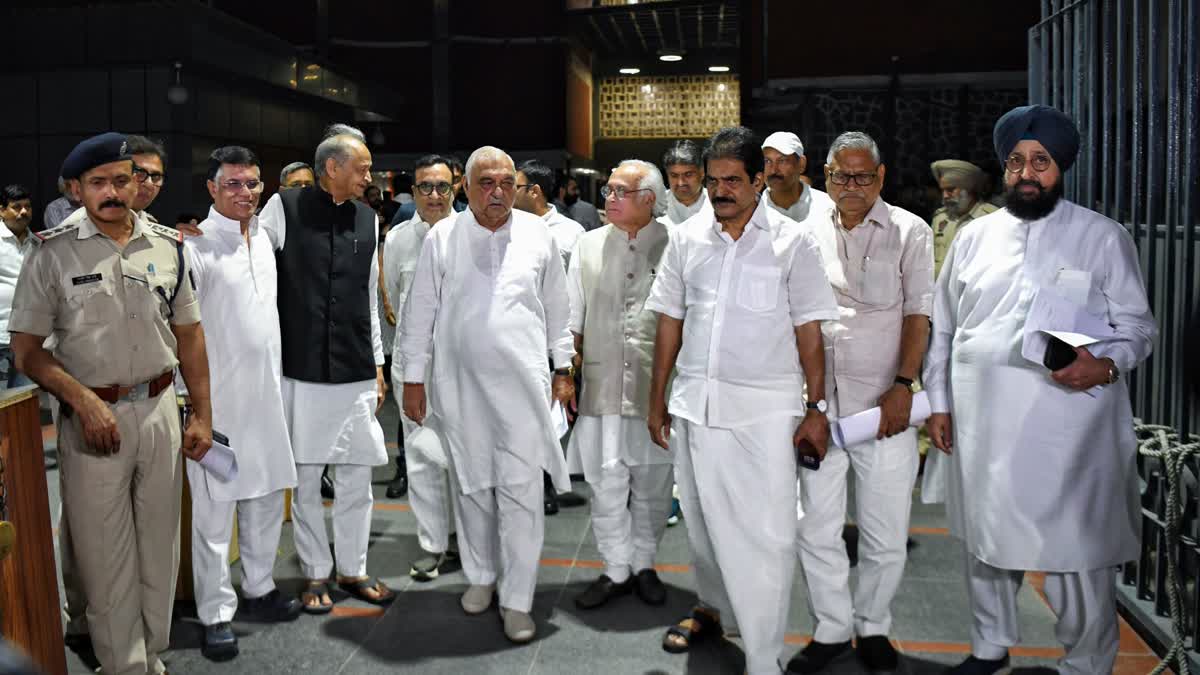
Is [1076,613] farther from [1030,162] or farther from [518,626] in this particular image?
[518,626]

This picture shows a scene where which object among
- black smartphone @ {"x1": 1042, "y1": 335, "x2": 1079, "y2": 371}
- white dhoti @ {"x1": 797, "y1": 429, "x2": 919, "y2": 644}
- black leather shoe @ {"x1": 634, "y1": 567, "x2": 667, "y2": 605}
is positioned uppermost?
black smartphone @ {"x1": 1042, "y1": 335, "x2": 1079, "y2": 371}

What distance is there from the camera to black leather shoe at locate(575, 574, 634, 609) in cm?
410

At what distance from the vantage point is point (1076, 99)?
13.6 feet

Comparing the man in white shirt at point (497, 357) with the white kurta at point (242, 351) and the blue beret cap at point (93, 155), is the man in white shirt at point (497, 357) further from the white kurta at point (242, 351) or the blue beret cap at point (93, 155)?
the blue beret cap at point (93, 155)

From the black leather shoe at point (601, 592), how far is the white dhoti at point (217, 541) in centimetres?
122

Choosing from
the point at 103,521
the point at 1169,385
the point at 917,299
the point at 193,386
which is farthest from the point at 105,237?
the point at 1169,385

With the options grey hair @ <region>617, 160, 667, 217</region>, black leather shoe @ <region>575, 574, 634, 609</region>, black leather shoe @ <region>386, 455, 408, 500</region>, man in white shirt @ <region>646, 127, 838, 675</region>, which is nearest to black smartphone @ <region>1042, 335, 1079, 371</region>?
man in white shirt @ <region>646, 127, 838, 675</region>

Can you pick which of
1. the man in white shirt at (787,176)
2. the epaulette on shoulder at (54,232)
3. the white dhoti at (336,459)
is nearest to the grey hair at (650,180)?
the man in white shirt at (787,176)

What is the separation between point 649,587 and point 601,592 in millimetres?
189

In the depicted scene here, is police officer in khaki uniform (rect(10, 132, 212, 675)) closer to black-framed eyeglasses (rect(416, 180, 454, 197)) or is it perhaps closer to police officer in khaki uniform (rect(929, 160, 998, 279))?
black-framed eyeglasses (rect(416, 180, 454, 197))

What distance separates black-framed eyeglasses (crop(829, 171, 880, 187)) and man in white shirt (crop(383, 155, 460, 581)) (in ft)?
5.64

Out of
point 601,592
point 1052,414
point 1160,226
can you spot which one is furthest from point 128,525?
point 1160,226

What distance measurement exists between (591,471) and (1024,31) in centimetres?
799

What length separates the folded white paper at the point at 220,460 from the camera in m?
3.54
